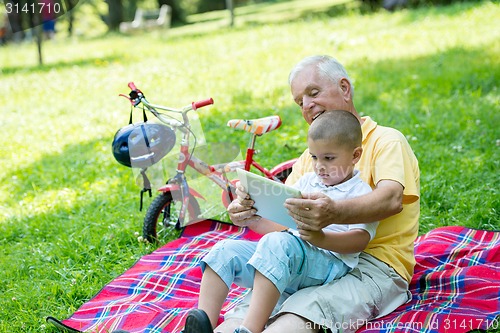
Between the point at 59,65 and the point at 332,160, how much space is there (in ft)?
34.3

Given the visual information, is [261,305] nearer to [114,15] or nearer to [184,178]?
[184,178]

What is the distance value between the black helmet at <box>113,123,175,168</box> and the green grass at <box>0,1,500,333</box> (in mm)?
632

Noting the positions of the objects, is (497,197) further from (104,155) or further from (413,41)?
(413,41)

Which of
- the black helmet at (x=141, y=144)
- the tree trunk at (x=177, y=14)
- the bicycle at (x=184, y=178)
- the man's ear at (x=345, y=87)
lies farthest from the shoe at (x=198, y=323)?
the tree trunk at (x=177, y=14)

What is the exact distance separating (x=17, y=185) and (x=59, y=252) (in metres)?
1.78

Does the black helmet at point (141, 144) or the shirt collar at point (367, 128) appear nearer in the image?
the shirt collar at point (367, 128)

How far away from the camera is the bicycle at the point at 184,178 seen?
3.86 m

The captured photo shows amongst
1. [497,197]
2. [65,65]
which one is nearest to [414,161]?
[497,197]

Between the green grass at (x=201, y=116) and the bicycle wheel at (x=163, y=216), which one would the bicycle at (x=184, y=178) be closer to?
the bicycle wheel at (x=163, y=216)

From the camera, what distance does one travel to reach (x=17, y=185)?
5.53 m

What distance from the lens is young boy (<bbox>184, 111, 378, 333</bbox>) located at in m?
2.43

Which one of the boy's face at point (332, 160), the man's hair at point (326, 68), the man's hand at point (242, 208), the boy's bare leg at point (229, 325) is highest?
the man's hair at point (326, 68)

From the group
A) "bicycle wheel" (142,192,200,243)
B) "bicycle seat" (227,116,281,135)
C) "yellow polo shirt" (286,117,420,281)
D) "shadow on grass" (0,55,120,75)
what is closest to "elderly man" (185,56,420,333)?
"yellow polo shirt" (286,117,420,281)

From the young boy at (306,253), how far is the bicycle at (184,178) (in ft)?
4.24
